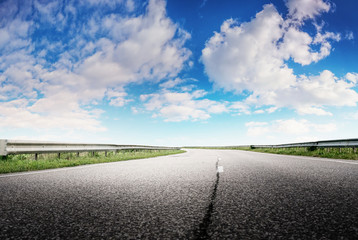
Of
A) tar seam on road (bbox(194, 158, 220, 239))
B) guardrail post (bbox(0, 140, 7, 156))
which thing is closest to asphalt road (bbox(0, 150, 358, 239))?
tar seam on road (bbox(194, 158, 220, 239))

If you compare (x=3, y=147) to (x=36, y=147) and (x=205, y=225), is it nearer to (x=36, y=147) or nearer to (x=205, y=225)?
(x=36, y=147)

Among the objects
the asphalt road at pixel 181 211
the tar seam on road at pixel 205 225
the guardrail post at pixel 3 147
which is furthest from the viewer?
the guardrail post at pixel 3 147

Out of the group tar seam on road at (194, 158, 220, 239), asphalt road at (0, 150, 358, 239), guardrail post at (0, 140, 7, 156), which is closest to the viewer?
tar seam on road at (194, 158, 220, 239)

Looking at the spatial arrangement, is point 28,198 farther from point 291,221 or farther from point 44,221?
point 291,221

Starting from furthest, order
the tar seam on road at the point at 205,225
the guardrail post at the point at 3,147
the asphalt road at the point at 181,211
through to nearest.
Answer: the guardrail post at the point at 3,147, the asphalt road at the point at 181,211, the tar seam on road at the point at 205,225

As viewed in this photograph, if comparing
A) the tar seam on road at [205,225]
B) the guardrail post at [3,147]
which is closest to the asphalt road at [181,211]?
the tar seam on road at [205,225]

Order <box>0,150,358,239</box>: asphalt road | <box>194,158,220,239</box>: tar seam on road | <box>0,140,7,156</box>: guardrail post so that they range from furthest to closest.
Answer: <box>0,140,7,156</box>: guardrail post → <box>0,150,358,239</box>: asphalt road → <box>194,158,220,239</box>: tar seam on road

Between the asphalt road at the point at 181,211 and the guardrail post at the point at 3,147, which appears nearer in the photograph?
the asphalt road at the point at 181,211

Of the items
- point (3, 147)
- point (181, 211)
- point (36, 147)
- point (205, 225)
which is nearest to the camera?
point (205, 225)

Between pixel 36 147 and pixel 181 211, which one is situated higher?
pixel 36 147

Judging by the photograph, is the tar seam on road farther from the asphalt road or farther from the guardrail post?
the guardrail post

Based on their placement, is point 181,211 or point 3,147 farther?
point 3,147

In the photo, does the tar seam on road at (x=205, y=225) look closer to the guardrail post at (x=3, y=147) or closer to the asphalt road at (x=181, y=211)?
the asphalt road at (x=181, y=211)

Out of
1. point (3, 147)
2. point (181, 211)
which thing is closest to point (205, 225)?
point (181, 211)
